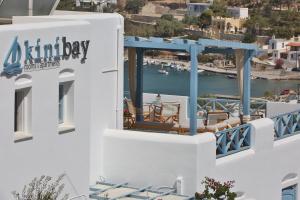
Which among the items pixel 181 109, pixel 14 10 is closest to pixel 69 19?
pixel 14 10

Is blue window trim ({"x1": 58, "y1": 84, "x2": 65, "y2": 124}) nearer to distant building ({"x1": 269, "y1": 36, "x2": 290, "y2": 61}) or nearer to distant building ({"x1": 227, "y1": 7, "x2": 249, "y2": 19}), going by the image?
distant building ({"x1": 269, "y1": 36, "x2": 290, "y2": 61})

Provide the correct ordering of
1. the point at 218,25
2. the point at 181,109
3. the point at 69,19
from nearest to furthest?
1. the point at 69,19
2. the point at 181,109
3. the point at 218,25

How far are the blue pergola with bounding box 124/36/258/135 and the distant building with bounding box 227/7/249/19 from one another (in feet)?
464

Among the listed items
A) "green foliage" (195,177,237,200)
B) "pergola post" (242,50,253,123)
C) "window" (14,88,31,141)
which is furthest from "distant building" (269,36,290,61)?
"window" (14,88,31,141)

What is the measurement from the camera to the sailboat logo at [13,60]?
13492mm

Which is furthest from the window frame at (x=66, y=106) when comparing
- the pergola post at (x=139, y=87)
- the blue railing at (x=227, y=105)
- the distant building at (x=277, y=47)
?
the distant building at (x=277, y=47)

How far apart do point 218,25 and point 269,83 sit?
2925 centimetres

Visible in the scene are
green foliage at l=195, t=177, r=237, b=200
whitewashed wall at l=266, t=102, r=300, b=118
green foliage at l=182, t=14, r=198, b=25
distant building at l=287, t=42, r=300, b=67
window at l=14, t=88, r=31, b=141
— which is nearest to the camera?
window at l=14, t=88, r=31, b=141

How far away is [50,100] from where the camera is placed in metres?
14.4

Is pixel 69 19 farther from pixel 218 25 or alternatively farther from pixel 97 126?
pixel 218 25

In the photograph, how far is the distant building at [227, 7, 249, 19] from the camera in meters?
163

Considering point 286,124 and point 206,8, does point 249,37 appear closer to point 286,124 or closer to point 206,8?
point 206,8

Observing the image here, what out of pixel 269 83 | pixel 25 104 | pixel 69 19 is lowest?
pixel 269 83

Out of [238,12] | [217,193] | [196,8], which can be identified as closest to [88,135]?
[217,193]
